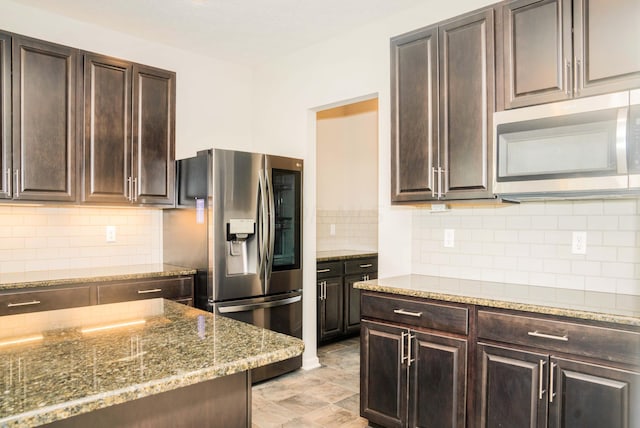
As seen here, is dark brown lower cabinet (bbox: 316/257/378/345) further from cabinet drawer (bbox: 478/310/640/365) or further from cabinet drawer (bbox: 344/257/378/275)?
cabinet drawer (bbox: 478/310/640/365)

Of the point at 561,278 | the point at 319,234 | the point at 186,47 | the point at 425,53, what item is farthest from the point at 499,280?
the point at 186,47

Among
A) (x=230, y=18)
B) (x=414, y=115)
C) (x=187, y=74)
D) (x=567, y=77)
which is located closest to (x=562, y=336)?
(x=567, y=77)

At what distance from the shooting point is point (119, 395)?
3.21ft

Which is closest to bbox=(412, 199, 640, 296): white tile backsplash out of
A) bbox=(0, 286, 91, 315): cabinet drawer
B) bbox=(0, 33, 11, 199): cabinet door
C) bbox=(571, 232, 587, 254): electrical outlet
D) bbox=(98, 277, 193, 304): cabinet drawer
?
bbox=(571, 232, 587, 254): electrical outlet

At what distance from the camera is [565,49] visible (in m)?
2.07

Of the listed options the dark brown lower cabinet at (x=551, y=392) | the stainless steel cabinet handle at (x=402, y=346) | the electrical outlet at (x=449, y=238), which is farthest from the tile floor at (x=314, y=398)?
the electrical outlet at (x=449, y=238)

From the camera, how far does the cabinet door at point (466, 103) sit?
2344 millimetres

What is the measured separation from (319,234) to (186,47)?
2351mm

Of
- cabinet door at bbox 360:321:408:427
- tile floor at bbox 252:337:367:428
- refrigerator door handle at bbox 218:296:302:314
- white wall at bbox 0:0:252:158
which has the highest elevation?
white wall at bbox 0:0:252:158

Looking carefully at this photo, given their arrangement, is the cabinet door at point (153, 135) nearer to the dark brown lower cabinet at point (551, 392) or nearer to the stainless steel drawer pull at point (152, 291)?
the stainless steel drawer pull at point (152, 291)

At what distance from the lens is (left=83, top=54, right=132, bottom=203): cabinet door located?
305 centimetres

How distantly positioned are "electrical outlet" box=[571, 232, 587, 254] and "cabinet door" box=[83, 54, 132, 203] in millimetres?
2901

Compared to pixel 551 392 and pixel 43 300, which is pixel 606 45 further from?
pixel 43 300

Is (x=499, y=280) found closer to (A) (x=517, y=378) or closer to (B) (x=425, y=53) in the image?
(A) (x=517, y=378)
